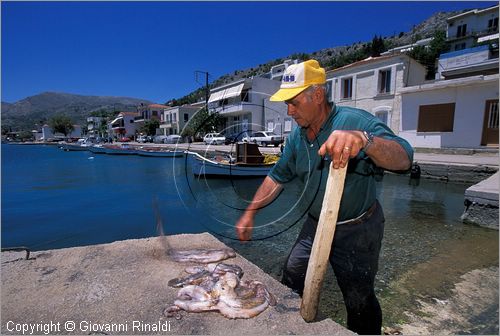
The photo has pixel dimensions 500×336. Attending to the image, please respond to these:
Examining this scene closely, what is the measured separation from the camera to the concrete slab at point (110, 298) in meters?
2.05

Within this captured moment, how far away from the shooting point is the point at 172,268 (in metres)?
3.03

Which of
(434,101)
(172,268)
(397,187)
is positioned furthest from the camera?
(434,101)

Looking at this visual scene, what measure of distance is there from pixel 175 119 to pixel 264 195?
58.9m

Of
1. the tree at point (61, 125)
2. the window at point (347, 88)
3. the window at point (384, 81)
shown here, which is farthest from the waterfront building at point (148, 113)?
the window at point (384, 81)

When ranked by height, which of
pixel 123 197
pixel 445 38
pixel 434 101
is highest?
pixel 445 38

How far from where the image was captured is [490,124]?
18.4m

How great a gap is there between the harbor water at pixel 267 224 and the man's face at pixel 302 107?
90 centimetres

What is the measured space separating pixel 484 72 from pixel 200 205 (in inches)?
1231

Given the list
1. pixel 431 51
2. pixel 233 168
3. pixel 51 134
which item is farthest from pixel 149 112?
pixel 233 168

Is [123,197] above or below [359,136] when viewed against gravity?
below

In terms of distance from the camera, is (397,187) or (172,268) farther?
(397,187)

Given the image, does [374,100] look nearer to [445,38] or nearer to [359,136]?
[359,136]

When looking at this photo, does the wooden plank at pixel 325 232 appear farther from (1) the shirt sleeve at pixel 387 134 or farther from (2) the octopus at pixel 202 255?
(2) the octopus at pixel 202 255

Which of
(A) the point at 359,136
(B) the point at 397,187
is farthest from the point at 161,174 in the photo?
(A) the point at 359,136
